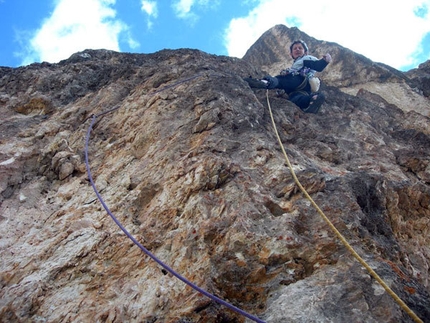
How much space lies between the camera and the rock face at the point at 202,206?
3377mm

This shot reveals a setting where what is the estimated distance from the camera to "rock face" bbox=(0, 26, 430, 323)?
3.38 metres

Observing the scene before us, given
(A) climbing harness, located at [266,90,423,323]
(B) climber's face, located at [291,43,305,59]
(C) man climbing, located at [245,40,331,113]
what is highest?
(B) climber's face, located at [291,43,305,59]

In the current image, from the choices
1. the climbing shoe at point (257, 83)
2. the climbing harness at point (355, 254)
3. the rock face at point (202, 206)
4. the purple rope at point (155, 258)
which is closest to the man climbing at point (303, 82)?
the climbing shoe at point (257, 83)

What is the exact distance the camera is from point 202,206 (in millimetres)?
4191

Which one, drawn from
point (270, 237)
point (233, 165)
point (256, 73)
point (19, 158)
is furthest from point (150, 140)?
point (256, 73)

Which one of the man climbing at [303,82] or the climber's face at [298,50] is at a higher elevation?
the climber's face at [298,50]

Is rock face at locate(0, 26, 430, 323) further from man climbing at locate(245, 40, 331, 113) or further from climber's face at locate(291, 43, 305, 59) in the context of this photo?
climber's face at locate(291, 43, 305, 59)

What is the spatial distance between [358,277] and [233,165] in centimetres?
203

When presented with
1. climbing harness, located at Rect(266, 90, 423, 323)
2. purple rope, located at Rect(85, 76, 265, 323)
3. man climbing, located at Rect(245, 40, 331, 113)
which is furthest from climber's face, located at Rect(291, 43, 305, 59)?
climbing harness, located at Rect(266, 90, 423, 323)

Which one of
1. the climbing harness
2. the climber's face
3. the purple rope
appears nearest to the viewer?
the climbing harness

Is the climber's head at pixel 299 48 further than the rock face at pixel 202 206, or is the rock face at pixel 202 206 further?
the climber's head at pixel 299 48

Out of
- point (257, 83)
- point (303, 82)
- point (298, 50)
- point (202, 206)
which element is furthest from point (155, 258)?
point (298, 50)

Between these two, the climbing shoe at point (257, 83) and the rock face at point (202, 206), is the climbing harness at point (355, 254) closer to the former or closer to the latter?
the rock face at point (202, 206)

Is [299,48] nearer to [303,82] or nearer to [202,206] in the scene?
[303,82]
